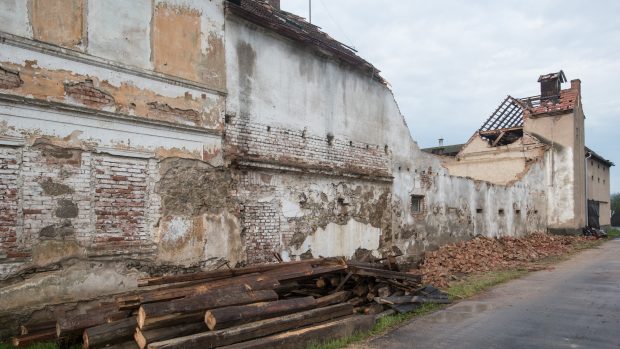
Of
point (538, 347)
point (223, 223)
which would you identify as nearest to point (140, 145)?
point (223, 223)

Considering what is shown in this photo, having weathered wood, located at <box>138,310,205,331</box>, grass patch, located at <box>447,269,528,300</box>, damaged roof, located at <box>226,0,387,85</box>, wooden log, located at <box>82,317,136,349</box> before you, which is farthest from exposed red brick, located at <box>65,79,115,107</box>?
grass patch, located at <box>447,269,528,300</box>

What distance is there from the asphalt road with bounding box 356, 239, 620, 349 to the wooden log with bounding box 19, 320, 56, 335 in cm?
397

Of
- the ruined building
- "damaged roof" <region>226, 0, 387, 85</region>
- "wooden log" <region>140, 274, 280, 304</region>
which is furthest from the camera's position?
"damaged roof" <region>226, 0, 387, 85</region>

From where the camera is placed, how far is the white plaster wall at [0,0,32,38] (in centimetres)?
575

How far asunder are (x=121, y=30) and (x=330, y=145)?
5.04m

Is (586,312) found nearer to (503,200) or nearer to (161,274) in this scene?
(161,274)

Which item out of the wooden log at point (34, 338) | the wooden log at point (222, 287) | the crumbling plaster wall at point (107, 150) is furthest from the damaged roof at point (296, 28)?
the wooden log at point (34, 338)

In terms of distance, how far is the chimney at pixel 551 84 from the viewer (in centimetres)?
2534

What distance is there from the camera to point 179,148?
743 centimetres

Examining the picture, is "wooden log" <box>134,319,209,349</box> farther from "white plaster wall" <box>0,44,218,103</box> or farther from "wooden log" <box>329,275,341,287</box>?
"white plaster wall" <box>0,44,218,103</box>

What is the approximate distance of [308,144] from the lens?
9820 mm

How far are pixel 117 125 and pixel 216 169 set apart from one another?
1.83 meters

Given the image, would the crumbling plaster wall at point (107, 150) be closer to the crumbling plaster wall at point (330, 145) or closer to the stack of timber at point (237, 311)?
the crumbling plaster wall at point (330, 145)

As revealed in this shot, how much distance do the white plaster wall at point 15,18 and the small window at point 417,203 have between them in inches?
389
